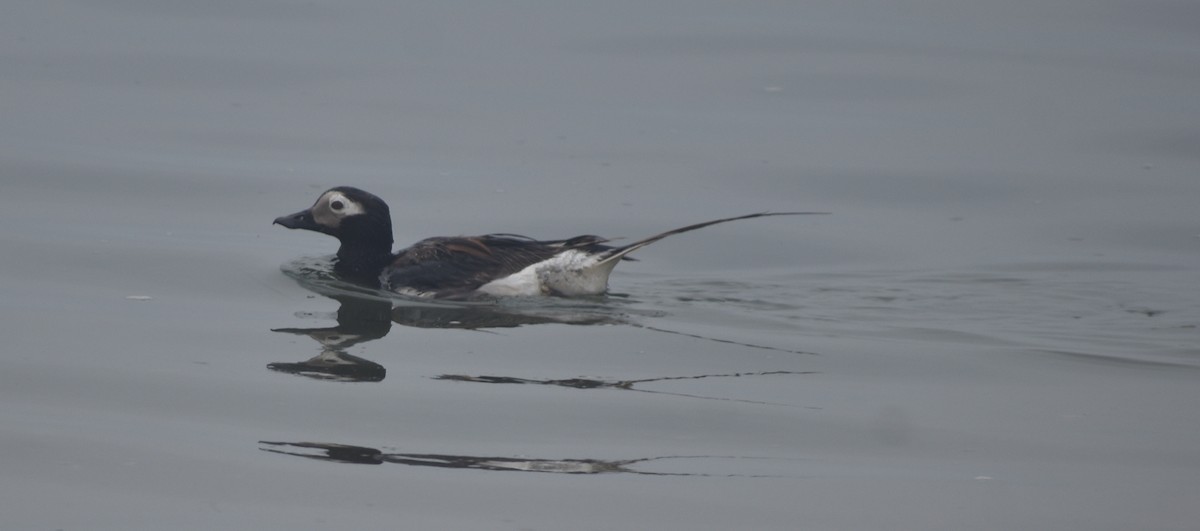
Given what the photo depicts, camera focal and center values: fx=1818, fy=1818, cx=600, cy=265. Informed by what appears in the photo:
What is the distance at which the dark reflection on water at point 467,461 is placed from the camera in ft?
21.5

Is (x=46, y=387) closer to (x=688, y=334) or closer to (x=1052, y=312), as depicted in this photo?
(x=688, y=334)

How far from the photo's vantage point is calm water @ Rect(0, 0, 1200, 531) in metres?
6.47

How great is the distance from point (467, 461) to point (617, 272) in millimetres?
4492

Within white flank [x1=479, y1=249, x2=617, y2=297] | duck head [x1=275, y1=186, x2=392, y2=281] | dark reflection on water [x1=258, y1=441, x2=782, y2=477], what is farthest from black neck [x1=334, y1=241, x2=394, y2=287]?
dark reflection on water [x1=258, y1=441, x2=782, y2=477]

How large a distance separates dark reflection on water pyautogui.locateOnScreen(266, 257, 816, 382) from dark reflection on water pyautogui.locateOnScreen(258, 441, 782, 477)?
113cm

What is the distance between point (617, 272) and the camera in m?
11.0

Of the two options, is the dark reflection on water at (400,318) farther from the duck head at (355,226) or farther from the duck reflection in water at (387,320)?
the duck head at (355,226)

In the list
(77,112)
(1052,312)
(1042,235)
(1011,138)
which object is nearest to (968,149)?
(1011,138)

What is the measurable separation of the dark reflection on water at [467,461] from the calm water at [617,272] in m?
0.03

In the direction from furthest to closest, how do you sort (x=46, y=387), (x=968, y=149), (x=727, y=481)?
(x=968, y=149) < (x=46, y=387) < (x=727, y=481)

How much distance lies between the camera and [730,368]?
823cm

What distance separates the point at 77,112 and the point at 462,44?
172 inches

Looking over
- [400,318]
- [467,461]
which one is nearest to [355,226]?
[400,318]

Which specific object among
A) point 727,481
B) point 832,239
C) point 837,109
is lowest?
point 727,481
